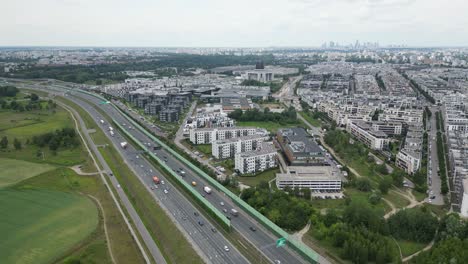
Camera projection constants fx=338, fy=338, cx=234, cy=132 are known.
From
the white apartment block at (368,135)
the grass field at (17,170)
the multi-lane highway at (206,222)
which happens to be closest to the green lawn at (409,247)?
the multi-lane highway at (206,222)

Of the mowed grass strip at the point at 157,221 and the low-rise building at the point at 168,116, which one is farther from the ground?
the low-rise building at the point at 168,116

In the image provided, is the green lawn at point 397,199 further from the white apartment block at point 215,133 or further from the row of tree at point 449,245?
the white apartment block at point 215,133

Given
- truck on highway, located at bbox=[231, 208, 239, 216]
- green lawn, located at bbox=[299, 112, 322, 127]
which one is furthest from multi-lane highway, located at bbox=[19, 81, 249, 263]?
green lawn, located at bbox=[299, 112, 322, 127]

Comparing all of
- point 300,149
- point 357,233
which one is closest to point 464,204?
point 357,233

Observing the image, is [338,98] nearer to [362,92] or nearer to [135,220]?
[362,92]

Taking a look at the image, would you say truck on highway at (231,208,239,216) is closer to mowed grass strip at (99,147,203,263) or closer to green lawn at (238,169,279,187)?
mowed grass strip at (99,147,203,263)

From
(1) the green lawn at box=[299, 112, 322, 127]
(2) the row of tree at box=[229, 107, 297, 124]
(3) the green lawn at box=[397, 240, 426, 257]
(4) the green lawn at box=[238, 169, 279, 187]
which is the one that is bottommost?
(3) the green lawn at box=[397, 240, 426, 257]

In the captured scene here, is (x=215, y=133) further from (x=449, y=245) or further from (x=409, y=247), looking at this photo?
(x=449, y=245)
